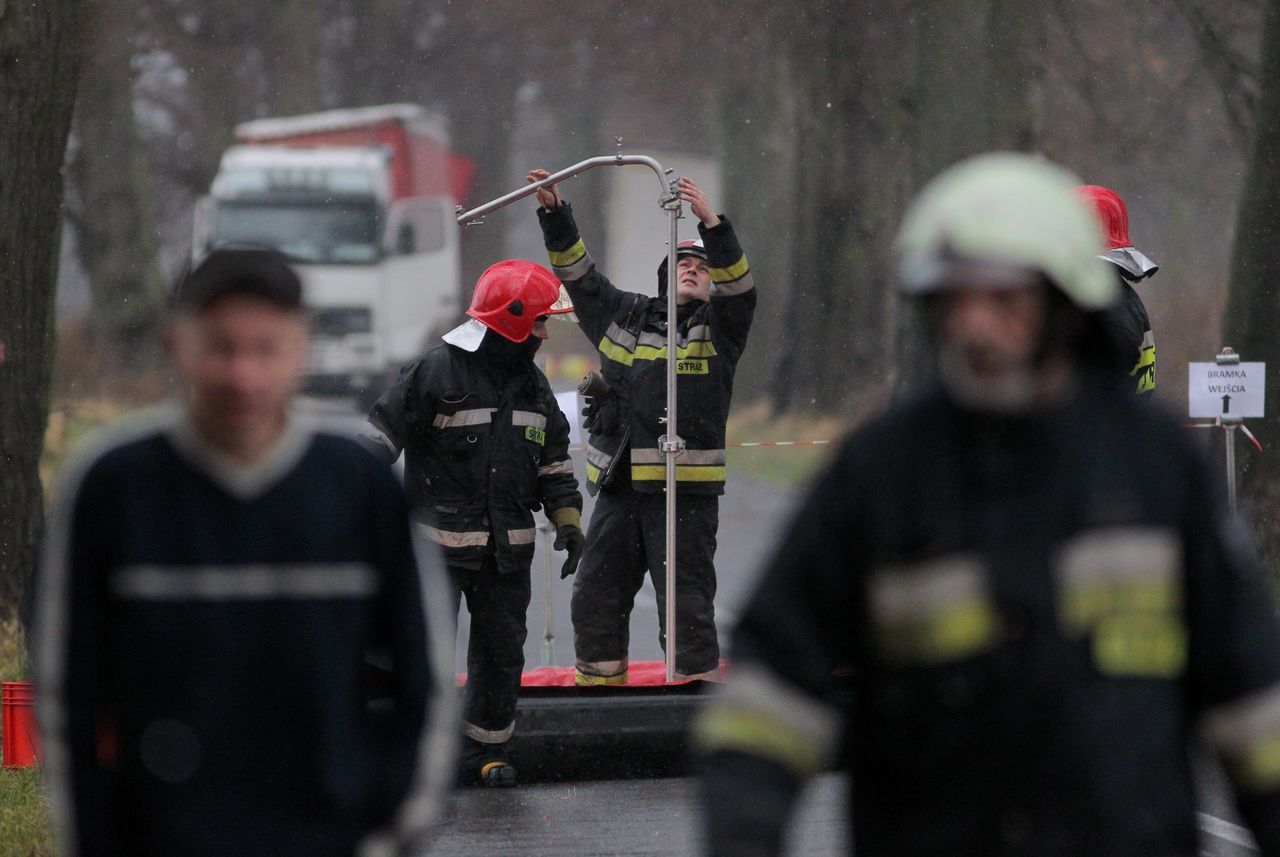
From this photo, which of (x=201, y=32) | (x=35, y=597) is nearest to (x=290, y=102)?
(x=201, y=32)

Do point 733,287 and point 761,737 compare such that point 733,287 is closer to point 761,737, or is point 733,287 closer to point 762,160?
point 761,737

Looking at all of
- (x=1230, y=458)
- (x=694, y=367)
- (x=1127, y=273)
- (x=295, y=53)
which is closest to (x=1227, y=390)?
(x=1230, y=458)

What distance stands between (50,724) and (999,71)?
48.3 ft

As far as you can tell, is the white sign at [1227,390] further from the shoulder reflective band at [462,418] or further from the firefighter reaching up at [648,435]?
the shoulder reflective band at [462,418]

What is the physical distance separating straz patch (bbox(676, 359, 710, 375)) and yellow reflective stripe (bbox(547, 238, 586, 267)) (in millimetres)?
574

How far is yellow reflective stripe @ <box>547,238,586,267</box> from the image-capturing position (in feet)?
26.0

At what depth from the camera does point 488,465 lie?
7043 millimetres

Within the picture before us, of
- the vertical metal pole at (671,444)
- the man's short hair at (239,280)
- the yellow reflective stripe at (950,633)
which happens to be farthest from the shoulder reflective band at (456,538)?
the yellow reflective stripe at (950,633)

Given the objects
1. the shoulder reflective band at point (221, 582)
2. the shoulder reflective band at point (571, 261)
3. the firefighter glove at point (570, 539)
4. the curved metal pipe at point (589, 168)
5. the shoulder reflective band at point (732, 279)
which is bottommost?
the firefighter glove at point (570, 539)

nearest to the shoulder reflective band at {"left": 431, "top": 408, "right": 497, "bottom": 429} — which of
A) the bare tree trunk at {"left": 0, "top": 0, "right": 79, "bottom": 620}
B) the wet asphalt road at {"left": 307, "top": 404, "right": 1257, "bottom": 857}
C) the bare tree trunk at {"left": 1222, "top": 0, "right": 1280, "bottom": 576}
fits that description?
the wet asphalt road at {"left": 307, "top": 404, "right": 1257, "bottom": 857}

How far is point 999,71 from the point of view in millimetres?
16562

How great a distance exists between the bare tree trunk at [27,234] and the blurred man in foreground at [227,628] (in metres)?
6.97

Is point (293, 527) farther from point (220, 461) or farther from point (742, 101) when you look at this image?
point (742, 101)

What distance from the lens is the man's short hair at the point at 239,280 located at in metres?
2.71
